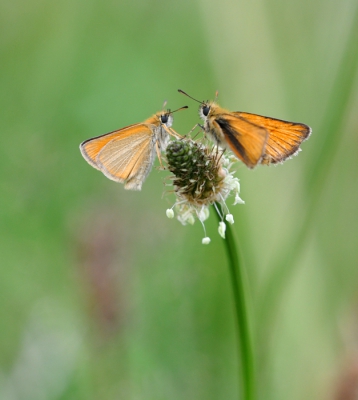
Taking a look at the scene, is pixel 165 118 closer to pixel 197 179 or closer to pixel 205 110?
pixel 205 110

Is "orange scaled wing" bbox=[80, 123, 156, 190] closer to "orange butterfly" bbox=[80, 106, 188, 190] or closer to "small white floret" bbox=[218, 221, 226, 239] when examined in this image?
"orange butterfly" bbox=[80, 106, 188, 190]

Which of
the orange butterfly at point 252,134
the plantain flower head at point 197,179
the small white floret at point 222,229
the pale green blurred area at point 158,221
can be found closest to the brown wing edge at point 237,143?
the orange butterfly at point 252,134

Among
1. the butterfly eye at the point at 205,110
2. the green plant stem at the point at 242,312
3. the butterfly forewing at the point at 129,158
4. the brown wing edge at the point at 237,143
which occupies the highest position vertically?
the butterfly eye at the point at 205,110

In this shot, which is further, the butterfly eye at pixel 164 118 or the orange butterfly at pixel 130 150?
the butterfly eye at pixel 164 118

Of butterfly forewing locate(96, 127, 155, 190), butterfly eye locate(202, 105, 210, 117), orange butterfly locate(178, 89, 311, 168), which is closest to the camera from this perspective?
orange butterfly locate(178, 89, 311, 168)

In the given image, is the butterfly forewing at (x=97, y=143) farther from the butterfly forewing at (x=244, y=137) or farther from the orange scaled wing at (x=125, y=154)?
the butterfly forewing at (x=244, y=137)

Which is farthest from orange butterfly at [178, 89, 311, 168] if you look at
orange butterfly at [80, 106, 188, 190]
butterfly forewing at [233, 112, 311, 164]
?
orange butterfly at [80, 106, 188, 190]

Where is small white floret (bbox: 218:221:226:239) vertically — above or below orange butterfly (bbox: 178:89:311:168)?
below
